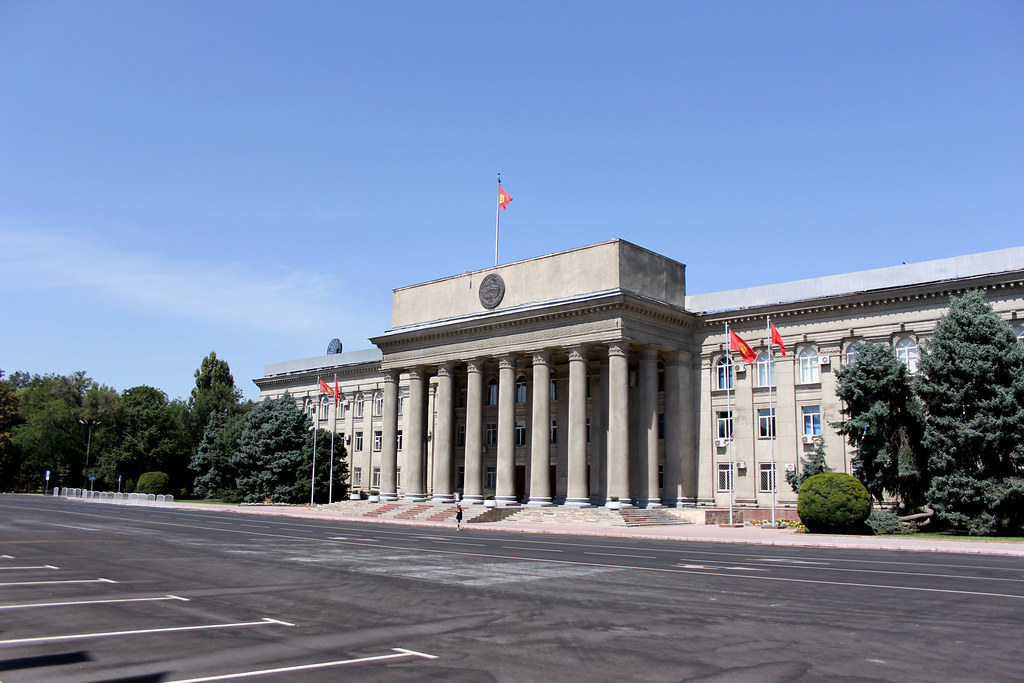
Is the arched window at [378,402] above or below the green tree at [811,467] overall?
above

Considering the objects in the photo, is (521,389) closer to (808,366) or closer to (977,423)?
(808,366)

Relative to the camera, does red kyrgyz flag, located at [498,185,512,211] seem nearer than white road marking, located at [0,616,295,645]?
No

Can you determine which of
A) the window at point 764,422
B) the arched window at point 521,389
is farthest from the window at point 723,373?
the arched window at point 521,389

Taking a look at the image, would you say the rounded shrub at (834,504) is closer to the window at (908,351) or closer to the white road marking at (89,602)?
the window at (908,351)

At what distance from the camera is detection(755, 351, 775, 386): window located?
46094 millimetres

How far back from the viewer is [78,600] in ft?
43.2

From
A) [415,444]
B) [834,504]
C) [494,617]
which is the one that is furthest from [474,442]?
[494,617]

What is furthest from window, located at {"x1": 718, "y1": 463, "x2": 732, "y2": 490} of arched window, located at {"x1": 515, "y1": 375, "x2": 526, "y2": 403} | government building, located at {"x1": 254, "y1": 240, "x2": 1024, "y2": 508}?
arched window, located at {"x1": 515, "y1": 375, "x2": 526, "y2": 403}

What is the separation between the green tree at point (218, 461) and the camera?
71250 mm

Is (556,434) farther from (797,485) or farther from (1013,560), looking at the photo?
(1013,560)

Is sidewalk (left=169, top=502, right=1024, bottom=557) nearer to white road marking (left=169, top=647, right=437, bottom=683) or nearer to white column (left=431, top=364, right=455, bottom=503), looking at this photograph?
white column (left=431, top=364, right=455, bottom=503)

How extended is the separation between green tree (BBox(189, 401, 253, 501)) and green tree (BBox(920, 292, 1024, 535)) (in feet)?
177

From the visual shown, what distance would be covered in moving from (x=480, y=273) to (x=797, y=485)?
24.9m

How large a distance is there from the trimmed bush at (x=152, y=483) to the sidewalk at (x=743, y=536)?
30.1 metres
